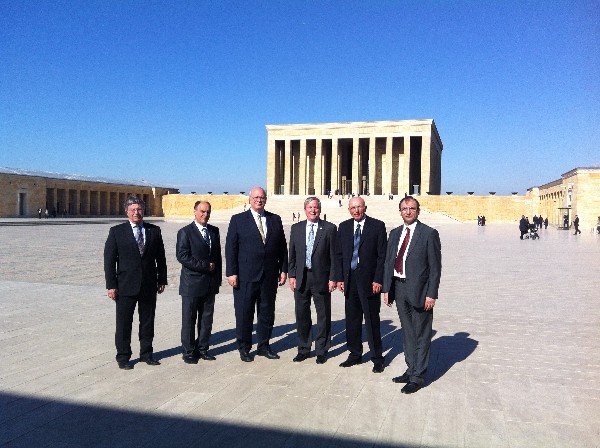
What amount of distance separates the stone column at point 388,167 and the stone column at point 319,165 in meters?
7.88

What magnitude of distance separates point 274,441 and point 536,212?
63.0m

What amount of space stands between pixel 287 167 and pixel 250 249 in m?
58.7

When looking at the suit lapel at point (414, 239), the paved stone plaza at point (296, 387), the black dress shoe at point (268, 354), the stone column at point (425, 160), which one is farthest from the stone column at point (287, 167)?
the suit lapel at point (414, 239)

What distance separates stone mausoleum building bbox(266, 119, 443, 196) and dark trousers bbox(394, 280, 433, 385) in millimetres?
55512

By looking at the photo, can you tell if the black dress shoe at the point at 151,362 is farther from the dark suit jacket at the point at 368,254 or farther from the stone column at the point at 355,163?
the stone column at the point at 355,163

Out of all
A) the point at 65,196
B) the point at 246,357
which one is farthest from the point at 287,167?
the point at 246,357

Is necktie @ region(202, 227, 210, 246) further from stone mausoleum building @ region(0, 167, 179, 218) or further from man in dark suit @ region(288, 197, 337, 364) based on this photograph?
stone mausoleum building @ region(0, 167, 179, 218)

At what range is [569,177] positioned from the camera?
42219 mm

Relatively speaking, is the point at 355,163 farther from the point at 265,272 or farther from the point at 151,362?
the point at 151,362

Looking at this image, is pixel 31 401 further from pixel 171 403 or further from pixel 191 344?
pixel 191 344

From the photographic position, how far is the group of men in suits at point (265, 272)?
5.04 m

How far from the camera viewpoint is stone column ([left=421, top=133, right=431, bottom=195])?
190ft

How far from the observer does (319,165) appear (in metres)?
61.5

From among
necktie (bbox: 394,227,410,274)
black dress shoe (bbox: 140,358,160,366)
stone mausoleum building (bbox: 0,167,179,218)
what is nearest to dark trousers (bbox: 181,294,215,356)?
black dress shoe (bbox: 140,358,160,366)
